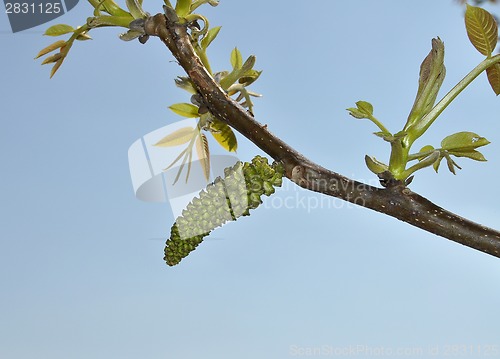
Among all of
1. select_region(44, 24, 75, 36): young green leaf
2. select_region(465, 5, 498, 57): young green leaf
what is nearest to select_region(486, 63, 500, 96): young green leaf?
select_region(465, 5, 498, 57): young green leaf

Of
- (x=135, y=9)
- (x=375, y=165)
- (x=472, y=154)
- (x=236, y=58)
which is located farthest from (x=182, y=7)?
(x=472, y=154)

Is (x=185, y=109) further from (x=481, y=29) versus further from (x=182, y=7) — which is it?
(x=481, y=29)

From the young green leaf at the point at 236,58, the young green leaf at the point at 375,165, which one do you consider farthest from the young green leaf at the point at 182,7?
the young green leaf at the point at 375,165

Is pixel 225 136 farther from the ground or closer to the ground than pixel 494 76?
closer to the ground

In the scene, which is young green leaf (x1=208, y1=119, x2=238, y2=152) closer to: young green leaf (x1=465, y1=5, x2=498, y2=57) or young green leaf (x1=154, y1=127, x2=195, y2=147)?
young green leaf (x1=154, y1=127, x2=195, y2=147)

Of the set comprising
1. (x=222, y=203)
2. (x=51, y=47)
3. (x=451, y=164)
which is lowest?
(x=222, y=203)

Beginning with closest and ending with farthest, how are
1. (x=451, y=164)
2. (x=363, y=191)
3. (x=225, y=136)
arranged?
(x=363, y=191) → (x=451, y=164) → (x=225, y=136)
